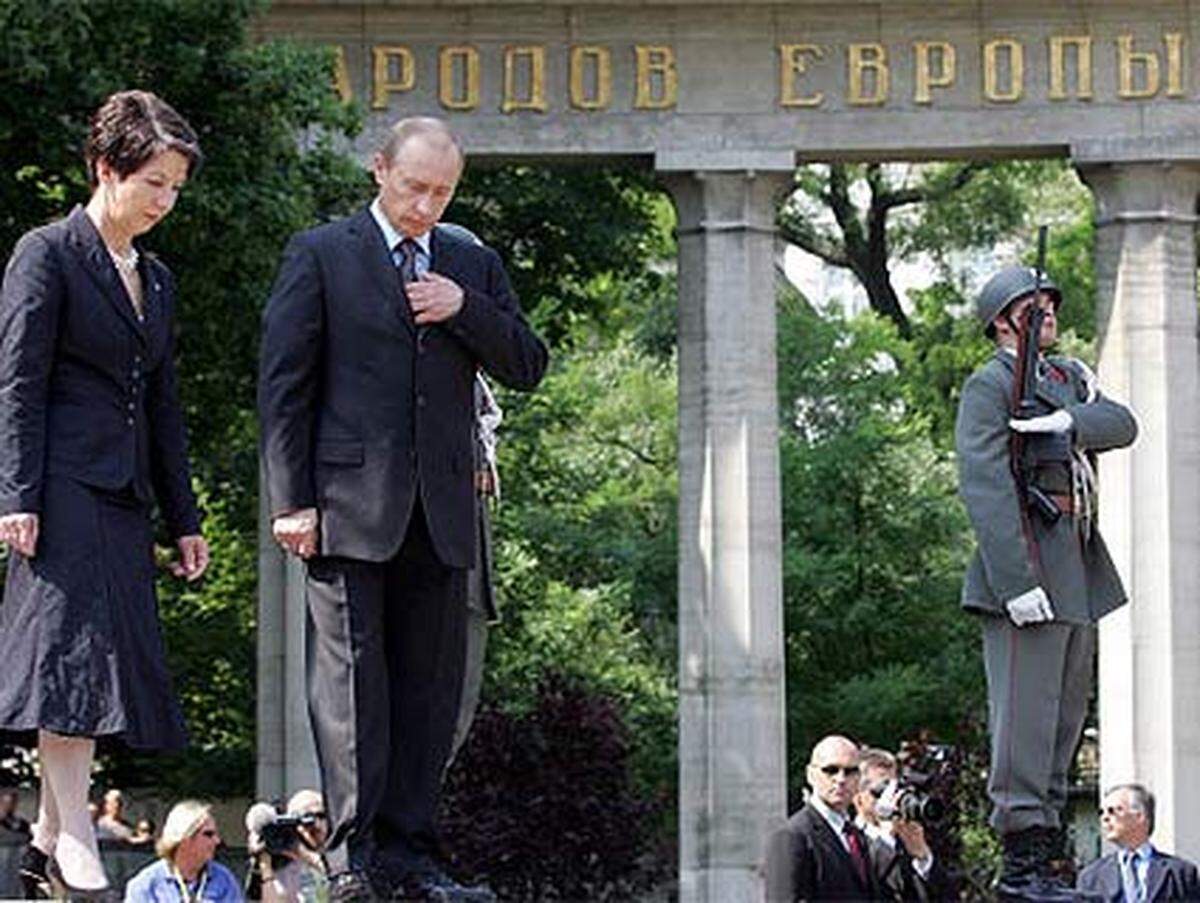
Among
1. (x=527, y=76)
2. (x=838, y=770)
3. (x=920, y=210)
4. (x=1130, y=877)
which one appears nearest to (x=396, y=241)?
(x=838, y=770)

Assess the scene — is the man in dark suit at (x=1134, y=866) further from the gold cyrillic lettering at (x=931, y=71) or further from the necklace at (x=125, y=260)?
the gold cyrillic lettering at (x=931, y=71)

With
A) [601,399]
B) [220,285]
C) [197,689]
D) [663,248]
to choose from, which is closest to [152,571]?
[220,285]

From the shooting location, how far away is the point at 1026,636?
53.7 feet

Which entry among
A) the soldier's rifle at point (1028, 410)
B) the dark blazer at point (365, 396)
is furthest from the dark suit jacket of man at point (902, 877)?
the dark blazer at point (365, 396)

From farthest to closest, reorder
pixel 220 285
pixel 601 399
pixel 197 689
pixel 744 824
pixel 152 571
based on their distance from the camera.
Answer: pixel 601 399, pixel 197 689, pixel 744 824, pixel 220 285, pixel 152 571

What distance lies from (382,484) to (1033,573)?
11.9ft

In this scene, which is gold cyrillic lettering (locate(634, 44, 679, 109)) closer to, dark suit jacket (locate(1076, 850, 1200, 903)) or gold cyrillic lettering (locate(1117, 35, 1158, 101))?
gold cyrillic lettering (locate(1117, 35, 1158, 101))

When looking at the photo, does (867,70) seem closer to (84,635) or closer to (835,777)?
(835,777)

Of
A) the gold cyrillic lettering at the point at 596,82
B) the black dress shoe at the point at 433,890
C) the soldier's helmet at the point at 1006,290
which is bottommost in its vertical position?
the black dress shoe at the point at 433,890

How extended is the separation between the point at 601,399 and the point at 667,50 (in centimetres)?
1786

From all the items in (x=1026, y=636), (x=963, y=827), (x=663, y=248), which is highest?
(x=663, y=248)

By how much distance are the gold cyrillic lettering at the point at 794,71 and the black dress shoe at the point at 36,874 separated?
73.1ft

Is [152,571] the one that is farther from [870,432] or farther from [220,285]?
[870,432]

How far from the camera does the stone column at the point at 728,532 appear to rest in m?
35.1
